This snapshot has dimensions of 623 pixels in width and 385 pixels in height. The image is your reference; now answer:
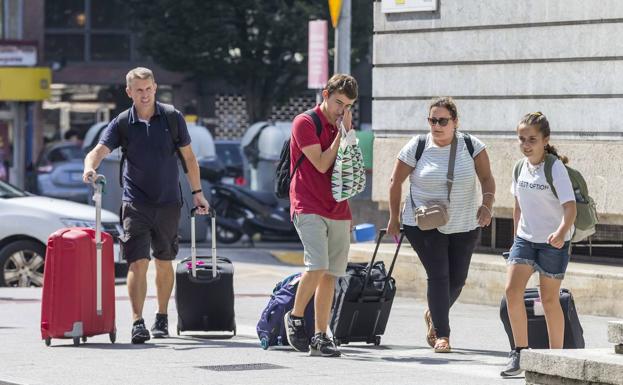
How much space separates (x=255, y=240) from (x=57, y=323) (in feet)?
44.1

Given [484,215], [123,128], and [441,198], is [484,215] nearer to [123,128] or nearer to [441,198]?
[441,198]

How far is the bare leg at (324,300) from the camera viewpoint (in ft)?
34.0

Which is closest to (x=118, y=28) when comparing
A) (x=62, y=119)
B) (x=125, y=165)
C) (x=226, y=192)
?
(x=62, y=119)

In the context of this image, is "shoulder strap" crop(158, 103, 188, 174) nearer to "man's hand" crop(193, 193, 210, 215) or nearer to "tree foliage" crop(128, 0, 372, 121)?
"man's hand" crop(193, 193, 210, 215)

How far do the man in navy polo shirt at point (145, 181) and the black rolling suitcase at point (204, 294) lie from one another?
303mm

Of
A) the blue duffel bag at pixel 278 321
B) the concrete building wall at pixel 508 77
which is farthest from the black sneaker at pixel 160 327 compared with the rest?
the concrete building wall at pixel 508 77

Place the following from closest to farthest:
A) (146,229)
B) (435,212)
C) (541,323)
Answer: (541,323)
(435,212)
(146,229)

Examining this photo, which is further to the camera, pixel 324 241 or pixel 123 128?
pixel 123 128

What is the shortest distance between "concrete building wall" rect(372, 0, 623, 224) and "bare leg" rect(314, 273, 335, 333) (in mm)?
4171

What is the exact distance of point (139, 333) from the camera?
1094cm

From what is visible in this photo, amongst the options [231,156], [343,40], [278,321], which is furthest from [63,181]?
[278,321]

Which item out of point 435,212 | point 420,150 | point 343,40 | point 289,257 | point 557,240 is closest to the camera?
point 557,240

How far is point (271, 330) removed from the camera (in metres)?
10.8

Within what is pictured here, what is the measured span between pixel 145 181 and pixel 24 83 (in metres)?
29.3
